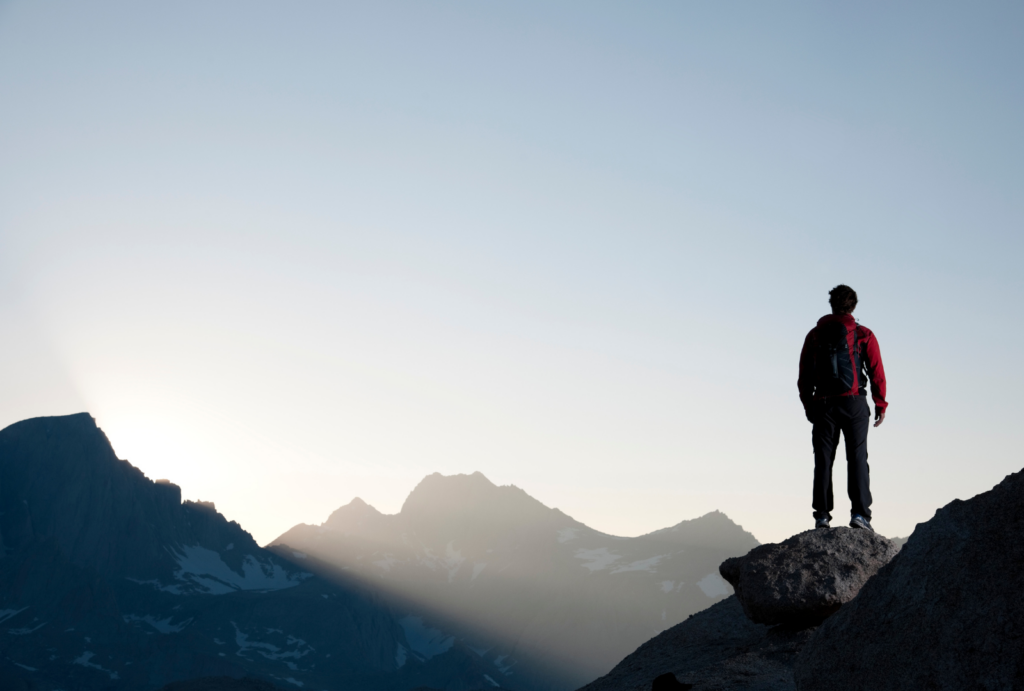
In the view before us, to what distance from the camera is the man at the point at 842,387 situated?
36.3ft

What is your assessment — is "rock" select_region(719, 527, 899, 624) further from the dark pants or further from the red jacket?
the red jacket

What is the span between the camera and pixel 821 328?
11445 millimetres

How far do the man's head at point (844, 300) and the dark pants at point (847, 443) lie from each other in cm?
136

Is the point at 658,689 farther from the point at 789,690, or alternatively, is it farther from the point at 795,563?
the point at 795,563

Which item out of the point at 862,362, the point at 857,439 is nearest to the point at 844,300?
the point at 862,362

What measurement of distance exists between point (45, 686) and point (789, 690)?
23120 cm

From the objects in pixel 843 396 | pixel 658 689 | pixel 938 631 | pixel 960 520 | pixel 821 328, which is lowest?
pixel 658 689

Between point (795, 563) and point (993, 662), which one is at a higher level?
point (795, 563)

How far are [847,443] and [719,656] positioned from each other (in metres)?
4.76

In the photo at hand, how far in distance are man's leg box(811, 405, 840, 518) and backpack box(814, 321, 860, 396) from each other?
12.9 inches

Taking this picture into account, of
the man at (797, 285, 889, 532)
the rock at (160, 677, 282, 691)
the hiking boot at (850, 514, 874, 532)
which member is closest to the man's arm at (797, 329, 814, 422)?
the man at (797, 285, 889, 532)

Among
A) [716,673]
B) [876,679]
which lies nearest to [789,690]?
[716,673]

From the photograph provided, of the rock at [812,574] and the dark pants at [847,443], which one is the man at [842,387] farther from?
the rock at [812,574]

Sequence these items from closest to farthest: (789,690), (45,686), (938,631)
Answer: (938,631), (789,690), (45,686)
